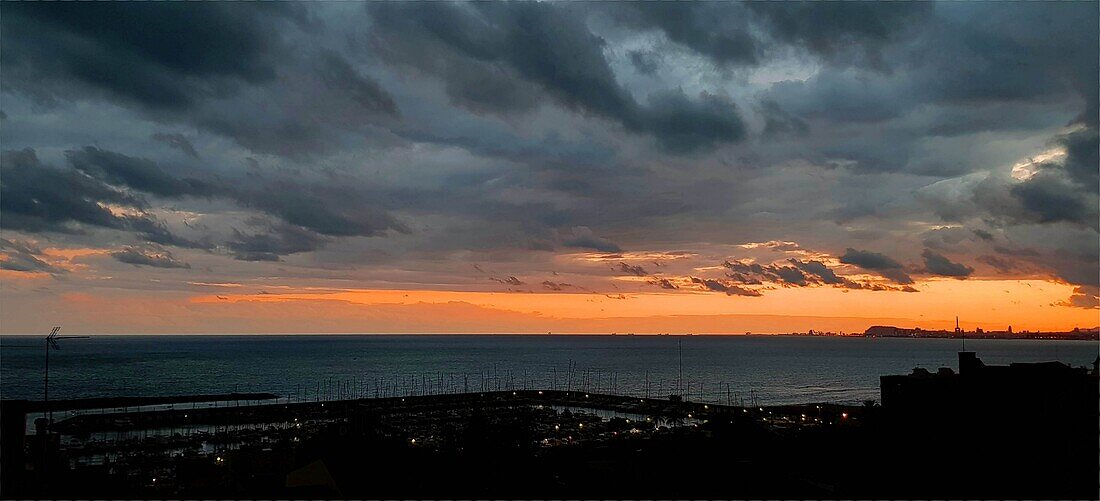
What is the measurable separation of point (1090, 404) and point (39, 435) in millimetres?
24948

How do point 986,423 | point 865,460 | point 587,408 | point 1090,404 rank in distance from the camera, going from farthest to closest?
point 587,408, point 865,460, point 986,423, point 1090,404

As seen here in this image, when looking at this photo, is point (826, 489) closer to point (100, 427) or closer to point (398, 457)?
point (398, 457)

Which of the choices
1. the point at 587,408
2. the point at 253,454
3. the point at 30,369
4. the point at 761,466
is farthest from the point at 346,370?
the point at 761,466

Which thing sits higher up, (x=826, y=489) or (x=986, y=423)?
(x=986, y=423)

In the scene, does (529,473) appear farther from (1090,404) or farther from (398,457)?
(1090,404)

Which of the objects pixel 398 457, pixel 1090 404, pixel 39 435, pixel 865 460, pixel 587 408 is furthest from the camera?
pixel 587 408

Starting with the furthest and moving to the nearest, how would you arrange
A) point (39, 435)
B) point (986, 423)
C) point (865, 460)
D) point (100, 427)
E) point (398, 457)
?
1. point (100, 427)
2. point (398, 457)
3. point (39, 435)
4. point (865, 460)
5. point (986, 423)

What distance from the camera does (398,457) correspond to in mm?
21969

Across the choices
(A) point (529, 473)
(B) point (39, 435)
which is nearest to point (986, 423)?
(A) point (529, 473)

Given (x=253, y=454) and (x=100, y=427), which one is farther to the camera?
(x=100, y=427)

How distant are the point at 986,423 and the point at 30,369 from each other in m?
164

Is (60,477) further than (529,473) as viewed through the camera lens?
No

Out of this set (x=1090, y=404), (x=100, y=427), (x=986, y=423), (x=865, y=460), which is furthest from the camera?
(x=100, y=427)

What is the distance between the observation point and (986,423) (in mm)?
15781
